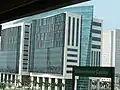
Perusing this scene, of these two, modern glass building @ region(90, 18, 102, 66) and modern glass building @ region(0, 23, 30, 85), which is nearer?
modern glass building @ region(90, 18, 102, 66)

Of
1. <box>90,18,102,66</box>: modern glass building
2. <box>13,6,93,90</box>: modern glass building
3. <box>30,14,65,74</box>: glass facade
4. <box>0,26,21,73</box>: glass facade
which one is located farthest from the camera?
<box>0,26,21,73</box>: glass facade

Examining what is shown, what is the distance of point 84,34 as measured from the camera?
197 feet

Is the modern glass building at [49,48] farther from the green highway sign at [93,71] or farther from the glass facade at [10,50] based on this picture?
the green highway sign at [93,71]

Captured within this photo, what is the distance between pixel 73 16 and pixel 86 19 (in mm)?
8246

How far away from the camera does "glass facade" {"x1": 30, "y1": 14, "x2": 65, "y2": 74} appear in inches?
2068

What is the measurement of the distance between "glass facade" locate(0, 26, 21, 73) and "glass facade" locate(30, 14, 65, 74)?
3054mm

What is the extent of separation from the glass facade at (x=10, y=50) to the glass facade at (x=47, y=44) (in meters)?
Result: 3.05

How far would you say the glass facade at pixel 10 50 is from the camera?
61184mm

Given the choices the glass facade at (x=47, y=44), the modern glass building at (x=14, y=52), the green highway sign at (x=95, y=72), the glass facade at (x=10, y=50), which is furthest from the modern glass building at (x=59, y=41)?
the green highway sign at (x=95, y=72)

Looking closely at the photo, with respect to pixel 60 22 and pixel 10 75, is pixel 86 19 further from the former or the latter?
pixel 10 75

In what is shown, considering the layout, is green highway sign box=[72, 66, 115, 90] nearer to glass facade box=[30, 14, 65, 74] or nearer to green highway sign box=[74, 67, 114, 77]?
green highway sign box=[74, 67, 114, 77]

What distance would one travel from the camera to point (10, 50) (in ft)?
213

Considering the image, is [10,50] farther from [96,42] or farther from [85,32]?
[96,42]

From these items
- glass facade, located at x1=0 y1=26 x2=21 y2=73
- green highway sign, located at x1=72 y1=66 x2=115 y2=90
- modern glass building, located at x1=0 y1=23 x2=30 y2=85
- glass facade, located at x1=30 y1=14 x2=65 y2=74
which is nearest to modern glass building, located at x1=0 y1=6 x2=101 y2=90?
glass facade, located at x1=30 y1=14 x2=65 y2=74
